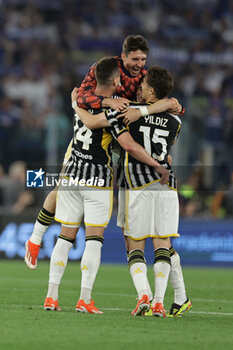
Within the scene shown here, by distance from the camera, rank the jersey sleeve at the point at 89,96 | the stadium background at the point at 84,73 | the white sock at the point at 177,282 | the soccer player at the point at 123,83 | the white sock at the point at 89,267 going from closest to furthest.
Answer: the white sock at the point at 89,267, the jersey sleeve at the point at 89,96, the white sock at the point at 177,282, the soccer player at the point at 123,83, the stadium background at the point at 84,73

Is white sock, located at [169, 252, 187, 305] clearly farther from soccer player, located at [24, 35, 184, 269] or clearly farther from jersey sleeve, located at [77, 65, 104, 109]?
jersey sleeve, located at [77, 65, 104, 109]

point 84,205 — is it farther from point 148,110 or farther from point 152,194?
point 148,110

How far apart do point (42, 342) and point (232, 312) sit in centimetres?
287

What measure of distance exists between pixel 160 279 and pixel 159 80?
1676 millimetres

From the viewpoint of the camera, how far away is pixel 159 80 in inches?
273

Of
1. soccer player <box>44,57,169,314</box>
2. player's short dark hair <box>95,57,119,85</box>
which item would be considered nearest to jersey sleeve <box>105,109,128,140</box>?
soccer player <box>44,57,169,314</box>

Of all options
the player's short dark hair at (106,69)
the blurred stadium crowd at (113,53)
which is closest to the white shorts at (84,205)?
the player's short dark hair at (106,69)

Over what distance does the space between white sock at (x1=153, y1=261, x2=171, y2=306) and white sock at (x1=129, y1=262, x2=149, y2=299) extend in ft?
0.33

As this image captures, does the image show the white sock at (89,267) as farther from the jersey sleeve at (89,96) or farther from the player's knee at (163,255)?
the jersey sleeve at (89,96)

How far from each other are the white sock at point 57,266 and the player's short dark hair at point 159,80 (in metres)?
1.52

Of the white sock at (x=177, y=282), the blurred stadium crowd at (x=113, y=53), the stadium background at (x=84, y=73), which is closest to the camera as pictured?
the white sock at (x=177, y=282)

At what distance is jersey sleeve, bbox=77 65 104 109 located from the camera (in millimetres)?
7020

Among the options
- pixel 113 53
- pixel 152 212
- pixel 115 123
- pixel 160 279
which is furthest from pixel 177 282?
pixel 113 53

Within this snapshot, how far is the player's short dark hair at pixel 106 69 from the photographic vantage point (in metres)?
6.93
